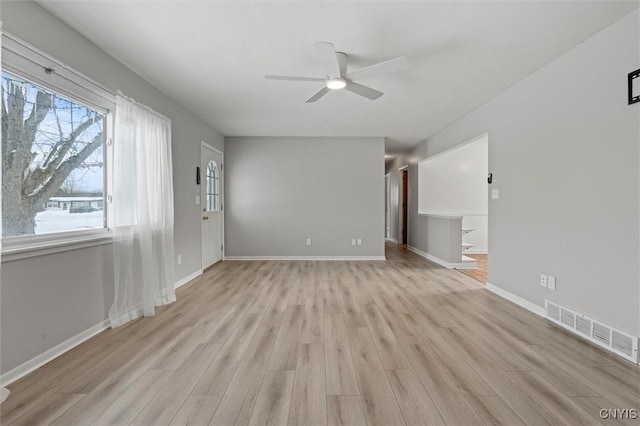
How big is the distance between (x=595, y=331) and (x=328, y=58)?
3.12m

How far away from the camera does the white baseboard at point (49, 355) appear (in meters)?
1.89

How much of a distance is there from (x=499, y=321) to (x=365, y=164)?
159 inches

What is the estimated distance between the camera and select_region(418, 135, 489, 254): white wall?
6832mm

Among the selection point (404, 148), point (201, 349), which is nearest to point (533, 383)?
point (201, 349)

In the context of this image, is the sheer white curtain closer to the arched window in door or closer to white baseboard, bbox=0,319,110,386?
white baseboard, bbox=0,319,110,386

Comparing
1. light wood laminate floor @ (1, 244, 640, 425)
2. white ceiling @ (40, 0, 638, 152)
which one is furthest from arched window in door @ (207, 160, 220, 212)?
light wood laminate floor @ (1, 244, 640, 425)

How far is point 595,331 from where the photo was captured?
2.47 metres

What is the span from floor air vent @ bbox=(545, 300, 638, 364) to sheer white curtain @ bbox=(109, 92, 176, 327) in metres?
3.95

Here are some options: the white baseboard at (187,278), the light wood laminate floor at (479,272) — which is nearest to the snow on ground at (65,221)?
the white baseboard at (187,278)

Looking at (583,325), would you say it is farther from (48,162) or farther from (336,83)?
(48,162)

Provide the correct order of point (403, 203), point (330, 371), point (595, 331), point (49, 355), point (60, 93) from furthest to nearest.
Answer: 1. point (403, 203)
2. point (595, 331)
3. point (60, 93)
4. point (49, 355)
5. point (330, 371)

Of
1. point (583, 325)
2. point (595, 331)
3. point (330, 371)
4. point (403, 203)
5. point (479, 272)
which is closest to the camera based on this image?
point (330, 371)

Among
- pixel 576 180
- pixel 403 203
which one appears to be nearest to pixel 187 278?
pixel 576 180

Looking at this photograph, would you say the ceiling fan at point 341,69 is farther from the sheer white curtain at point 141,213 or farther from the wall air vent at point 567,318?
the wall air vent at point 567,318
